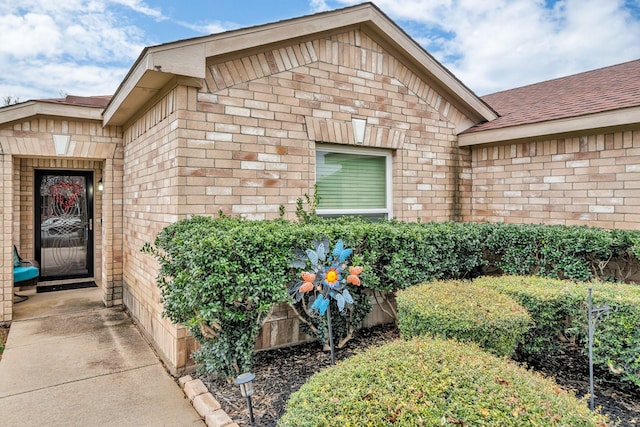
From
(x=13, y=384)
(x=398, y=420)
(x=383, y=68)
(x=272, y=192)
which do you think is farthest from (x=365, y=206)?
(x=13, y=384)

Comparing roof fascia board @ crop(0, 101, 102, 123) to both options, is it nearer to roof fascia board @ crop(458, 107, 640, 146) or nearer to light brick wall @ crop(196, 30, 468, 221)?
light brick wall @ crop(196, 30, 468, 221)

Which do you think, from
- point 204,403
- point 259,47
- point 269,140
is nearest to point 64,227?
point 269,140

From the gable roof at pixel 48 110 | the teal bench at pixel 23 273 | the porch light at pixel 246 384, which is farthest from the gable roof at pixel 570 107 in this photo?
the teal bench at pixel 23 273

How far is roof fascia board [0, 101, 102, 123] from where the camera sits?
5141 mm

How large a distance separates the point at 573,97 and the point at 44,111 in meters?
7.73

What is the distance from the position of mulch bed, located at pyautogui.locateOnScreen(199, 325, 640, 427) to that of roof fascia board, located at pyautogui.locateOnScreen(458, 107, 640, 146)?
2636 millimetres

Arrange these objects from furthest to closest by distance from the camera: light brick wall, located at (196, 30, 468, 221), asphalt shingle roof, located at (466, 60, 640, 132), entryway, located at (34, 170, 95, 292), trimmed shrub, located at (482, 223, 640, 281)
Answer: entryway, located at (34, 170, 95, 292) → asphalt shingle roof, located at (466, 60, 640, 132) → trimmed shrub, located at (482, 223, 640, 281) → light brick wall, located at (196, 30, 468, 221)

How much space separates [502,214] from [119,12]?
1139cm

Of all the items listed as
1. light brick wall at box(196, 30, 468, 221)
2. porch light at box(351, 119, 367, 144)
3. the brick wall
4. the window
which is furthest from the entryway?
porch light at box(351, 119, 367, 144)

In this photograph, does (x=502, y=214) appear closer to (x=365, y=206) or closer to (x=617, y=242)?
(x=617, y=242)

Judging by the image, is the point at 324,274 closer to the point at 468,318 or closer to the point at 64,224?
the point at 468,318

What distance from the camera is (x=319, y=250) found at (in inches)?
123

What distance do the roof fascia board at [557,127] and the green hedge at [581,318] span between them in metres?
2.02

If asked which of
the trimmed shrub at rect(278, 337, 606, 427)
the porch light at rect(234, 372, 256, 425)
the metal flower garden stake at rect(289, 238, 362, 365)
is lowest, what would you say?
the porch light at rect(234, 372, 256, 425)
